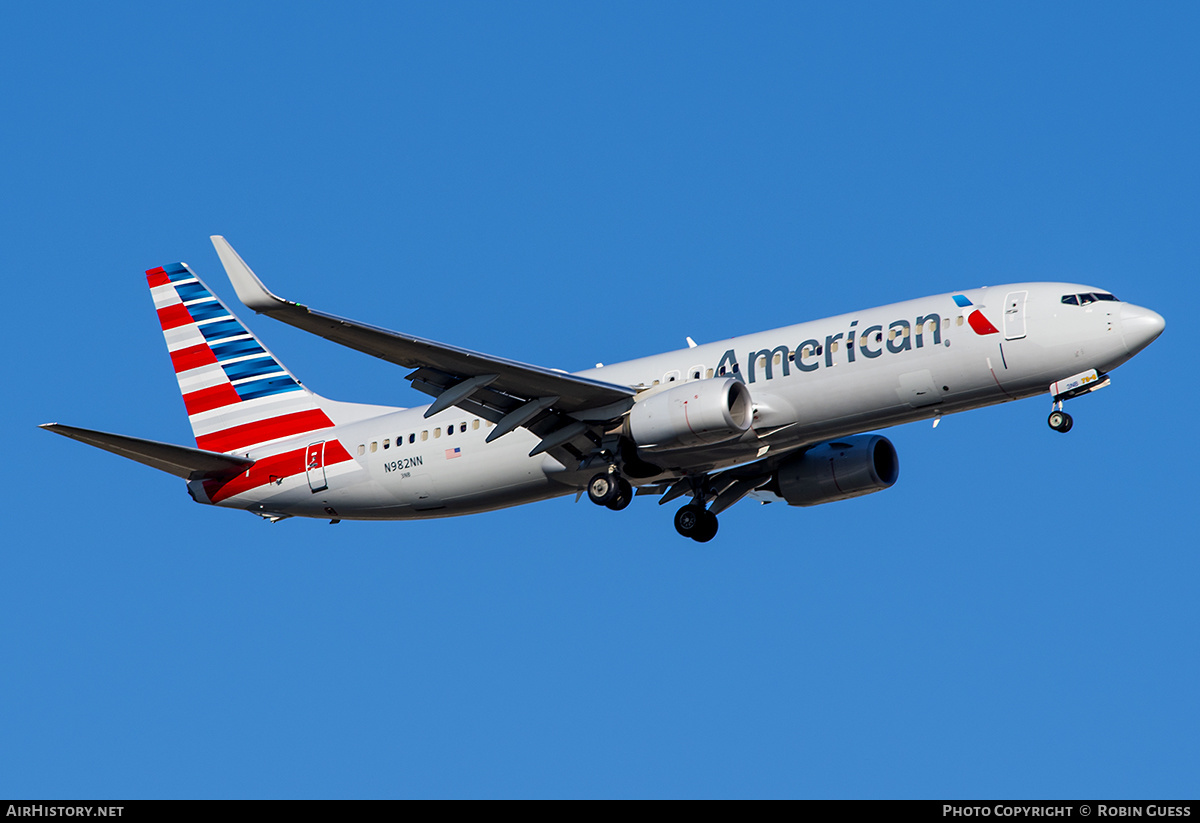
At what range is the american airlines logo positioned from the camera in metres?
31.8

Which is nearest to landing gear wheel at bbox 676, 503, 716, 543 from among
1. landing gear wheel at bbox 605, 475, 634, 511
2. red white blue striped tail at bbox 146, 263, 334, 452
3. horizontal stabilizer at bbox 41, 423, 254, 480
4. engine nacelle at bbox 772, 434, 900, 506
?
engine nacelle at bbox 772, 434, 900, 506

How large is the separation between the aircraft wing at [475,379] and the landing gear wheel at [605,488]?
1309 millimetres

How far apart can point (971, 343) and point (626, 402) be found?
26.7ft

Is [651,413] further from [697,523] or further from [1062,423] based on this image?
[1062,423]

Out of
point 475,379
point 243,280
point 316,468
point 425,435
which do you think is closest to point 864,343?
point 475,379

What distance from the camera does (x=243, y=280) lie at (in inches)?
1099

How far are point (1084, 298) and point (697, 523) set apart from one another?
11752mm

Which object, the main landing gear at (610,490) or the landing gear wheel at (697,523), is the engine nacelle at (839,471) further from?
the main landing gear at (610,490)

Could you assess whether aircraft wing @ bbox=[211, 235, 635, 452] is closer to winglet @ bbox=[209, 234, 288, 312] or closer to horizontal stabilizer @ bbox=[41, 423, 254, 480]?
winglet @ bbox=[209, 234, 288, 312]

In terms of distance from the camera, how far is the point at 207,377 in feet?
136

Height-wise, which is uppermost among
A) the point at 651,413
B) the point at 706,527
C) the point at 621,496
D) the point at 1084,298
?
the point at 1084,298

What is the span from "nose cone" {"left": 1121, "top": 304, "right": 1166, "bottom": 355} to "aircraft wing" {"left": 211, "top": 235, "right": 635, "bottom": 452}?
11.2 meters
